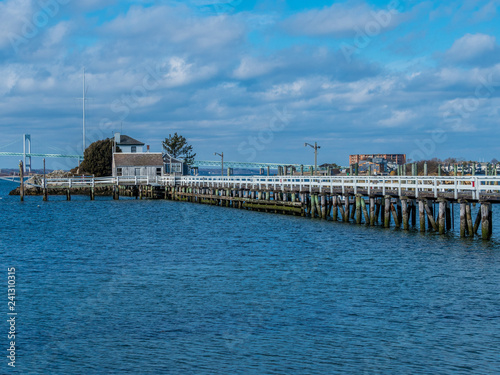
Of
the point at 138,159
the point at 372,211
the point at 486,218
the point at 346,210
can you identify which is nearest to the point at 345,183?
the point at 346,210

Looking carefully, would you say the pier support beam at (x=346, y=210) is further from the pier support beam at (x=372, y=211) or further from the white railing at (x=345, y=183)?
the pier support beam at (x=372, y=211)

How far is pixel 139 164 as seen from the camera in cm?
8775

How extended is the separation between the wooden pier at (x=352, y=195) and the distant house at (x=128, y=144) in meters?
20.6

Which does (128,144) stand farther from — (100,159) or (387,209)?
(387,209)

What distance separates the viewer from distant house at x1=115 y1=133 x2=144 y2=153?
108 metres

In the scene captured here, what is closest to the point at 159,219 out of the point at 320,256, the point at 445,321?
the point at 320,256

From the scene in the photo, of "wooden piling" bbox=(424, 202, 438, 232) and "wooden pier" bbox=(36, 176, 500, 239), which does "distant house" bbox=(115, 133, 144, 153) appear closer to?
"wooden pier" bbox=(36, 176, 500, 239)

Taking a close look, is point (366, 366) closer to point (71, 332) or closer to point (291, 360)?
point (291, 360)

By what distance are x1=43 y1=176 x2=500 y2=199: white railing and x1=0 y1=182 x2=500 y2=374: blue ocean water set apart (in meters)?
2.80

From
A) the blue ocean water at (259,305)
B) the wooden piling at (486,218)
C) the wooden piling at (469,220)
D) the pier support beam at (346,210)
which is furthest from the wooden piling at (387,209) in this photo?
the wooden piling at (486,218)

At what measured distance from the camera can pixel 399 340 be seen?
14.5 metres

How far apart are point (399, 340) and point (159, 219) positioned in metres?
36.1

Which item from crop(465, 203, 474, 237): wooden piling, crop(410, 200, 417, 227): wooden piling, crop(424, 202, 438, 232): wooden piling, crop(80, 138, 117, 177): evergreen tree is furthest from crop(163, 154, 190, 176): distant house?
crop(465, 203, 474, 237): wooden piling

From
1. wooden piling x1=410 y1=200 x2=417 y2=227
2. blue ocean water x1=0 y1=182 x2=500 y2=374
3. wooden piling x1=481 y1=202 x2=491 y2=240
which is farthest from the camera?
wooden piling x1=410 y1=200 x2=417 y2=227
